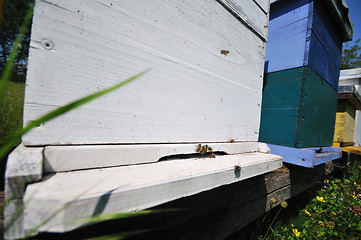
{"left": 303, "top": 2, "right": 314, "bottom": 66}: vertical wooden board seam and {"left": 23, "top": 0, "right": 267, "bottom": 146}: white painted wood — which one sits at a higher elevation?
{"left": 303, "top": 2, "right": 314, "bottom": 66}: vertical wooden board seam

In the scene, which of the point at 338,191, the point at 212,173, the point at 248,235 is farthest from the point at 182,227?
the point at 338,191

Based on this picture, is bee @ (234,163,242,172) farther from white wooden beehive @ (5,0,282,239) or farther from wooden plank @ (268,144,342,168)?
wooden plank @ (268,144,342,168)

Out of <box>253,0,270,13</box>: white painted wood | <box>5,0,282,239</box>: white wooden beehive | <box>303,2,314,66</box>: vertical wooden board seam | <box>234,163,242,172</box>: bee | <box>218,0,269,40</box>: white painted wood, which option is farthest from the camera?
<box>303,2,314,66</box>: vertical wooden board seam

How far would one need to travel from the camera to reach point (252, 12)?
95 cm

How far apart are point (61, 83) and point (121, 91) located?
0.54ft

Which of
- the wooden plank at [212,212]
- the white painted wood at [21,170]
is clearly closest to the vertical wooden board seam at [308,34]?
the wooden plank at [212,212]

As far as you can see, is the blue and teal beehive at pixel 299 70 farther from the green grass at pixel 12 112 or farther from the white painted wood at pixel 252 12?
the green grass at pixel 12 112

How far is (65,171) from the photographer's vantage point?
41cm

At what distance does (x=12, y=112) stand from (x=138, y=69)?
545mm

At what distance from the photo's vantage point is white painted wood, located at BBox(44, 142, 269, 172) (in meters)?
0.39

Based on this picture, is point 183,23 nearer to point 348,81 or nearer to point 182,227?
point 182,227

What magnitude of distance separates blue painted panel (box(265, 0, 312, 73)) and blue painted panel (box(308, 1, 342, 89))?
0.08 meters

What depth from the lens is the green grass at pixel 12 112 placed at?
2.09 feet

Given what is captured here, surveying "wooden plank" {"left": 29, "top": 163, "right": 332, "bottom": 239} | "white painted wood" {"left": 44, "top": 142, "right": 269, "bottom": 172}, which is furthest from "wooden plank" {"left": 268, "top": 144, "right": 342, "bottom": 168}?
"white painted wood" {"left": 44, "top": 142, "right": 269, "bottom": 172}
